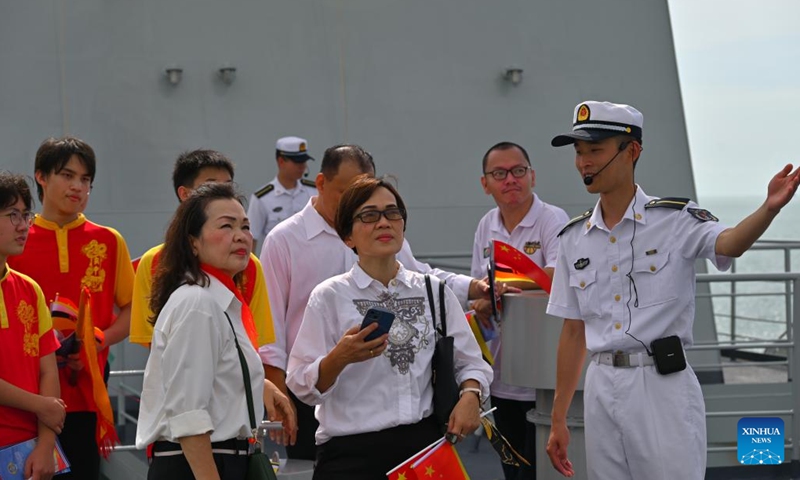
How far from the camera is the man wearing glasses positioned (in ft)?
15.4

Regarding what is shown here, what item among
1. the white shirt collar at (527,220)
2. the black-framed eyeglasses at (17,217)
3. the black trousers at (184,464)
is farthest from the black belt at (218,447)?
the white shirt collar at (527,220)

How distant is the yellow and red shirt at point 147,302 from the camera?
11.2ft

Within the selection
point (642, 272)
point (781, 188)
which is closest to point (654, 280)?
point (642, 272)

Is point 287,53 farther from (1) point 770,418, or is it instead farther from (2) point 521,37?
(1) point 770,418

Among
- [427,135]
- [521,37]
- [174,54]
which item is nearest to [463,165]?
[427,135]

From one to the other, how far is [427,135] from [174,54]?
2.29 meters

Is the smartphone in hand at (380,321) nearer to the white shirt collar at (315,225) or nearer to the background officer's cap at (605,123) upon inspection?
the background officer's cap at (605,123)

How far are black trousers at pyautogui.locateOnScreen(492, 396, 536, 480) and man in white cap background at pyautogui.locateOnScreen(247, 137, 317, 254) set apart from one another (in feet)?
11.8

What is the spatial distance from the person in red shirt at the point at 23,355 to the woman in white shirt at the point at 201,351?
2.50 feet

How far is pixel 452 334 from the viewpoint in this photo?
3.12 metres

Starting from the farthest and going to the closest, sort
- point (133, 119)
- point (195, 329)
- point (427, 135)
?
1. point (427, 135)
2. point (133, 119)
3. point (195, 329)

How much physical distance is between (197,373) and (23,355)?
3.51 ft

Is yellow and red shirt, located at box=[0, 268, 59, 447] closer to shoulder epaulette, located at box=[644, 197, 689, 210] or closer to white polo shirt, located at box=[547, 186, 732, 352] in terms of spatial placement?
white polo shirt, located at box=[547, 186, 732, 352]

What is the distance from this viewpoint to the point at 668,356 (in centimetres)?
322
